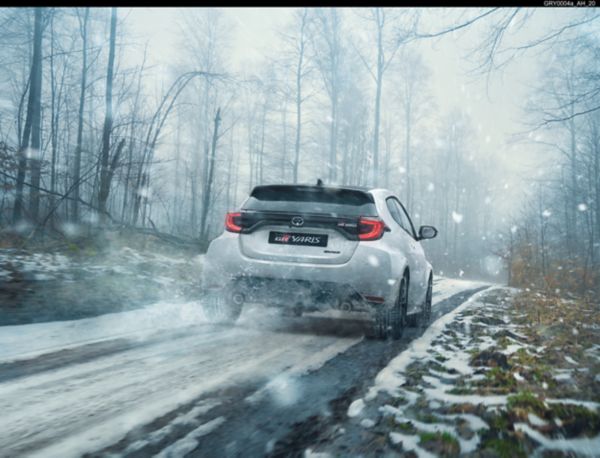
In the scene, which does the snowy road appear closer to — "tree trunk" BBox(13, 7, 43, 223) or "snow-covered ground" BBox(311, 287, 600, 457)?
"snow-covered ground" BBox(311, 287, 600, 457)

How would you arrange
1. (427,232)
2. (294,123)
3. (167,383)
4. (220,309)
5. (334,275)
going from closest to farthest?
(167,383), (334,275), (220,309), (427,232), (294,123)

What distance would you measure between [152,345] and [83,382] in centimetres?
113

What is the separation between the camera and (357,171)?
122 feet

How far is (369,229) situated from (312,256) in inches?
24.6

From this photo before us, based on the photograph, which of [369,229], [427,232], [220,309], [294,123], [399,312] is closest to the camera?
[369,229]

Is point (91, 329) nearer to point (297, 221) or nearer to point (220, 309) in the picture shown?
point (220, 309)

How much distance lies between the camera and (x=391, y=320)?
473 cm

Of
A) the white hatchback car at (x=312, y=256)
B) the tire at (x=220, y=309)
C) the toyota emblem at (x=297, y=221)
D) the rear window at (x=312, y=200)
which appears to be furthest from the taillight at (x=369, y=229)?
the tire at (x=220, y=309)

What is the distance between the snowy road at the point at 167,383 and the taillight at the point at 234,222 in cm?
105

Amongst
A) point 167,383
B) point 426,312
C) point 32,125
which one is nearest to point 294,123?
point 32,125

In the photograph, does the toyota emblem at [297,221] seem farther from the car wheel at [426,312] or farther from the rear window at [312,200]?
the car wheel at [426,312]

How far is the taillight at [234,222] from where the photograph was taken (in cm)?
488

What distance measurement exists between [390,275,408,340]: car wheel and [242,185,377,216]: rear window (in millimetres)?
933

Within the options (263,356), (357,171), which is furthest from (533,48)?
(357,171)
